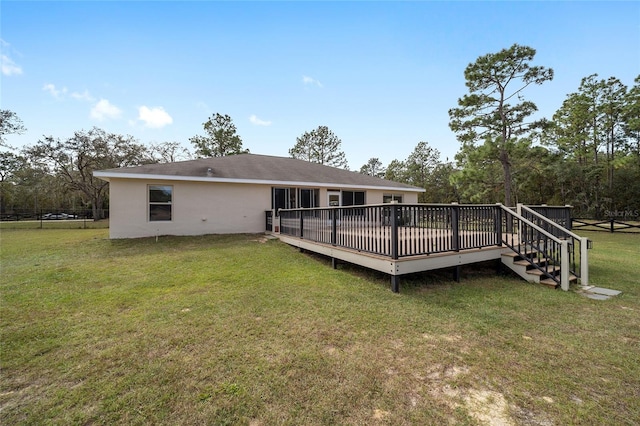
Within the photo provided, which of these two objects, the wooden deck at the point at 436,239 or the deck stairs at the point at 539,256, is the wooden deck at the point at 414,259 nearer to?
the wooden deck at the point at 436,239

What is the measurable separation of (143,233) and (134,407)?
9.89 meters

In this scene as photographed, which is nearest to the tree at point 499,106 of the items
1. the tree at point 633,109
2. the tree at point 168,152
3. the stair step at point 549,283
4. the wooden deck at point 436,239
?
the tree at point 633,109

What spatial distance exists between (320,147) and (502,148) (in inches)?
839

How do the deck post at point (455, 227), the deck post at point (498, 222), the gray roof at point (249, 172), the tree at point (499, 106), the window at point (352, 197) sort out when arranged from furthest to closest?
the tree at point (499, 106)
the window at point (352, 197)
the gray roof at point (249, 172)
the deck post at point (498, 222)
the deck post at point (455, 227)

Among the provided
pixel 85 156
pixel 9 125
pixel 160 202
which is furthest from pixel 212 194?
pixel 9 125

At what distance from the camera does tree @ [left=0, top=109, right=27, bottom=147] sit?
19.4 m

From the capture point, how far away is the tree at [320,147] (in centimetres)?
3372

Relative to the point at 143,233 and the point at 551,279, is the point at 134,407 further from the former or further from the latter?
the point at 143,233

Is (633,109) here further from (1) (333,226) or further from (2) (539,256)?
(1) (333,226)

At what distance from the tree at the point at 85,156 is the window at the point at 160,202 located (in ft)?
55.4

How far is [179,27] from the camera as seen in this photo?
30.7 feet

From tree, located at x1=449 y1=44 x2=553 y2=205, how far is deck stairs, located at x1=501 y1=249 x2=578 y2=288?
13.3m

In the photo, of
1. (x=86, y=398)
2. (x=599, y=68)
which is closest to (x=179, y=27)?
(x=86, y=398)

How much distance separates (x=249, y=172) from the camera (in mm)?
12180
